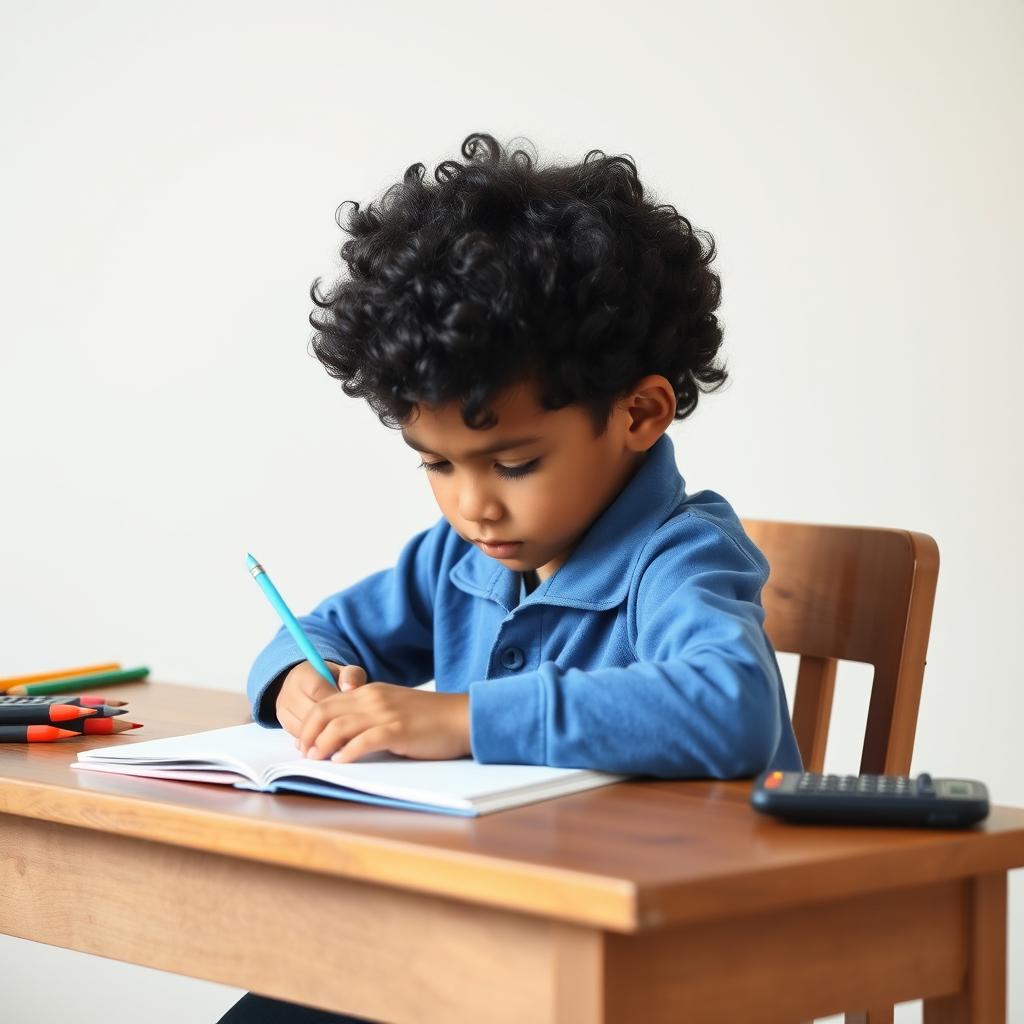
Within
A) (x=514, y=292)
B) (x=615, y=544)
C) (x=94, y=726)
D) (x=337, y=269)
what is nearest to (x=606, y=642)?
(x=615, y=544)

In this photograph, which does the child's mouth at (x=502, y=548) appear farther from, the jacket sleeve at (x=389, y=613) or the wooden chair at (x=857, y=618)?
the wooden chair at (x=857, y=618)

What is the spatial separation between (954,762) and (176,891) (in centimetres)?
141

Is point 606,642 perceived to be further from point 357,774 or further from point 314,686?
point 357,774

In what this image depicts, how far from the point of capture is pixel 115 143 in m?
2.49

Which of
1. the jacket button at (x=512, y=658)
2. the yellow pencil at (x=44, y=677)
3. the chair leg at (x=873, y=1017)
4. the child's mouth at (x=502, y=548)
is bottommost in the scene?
the chair leg at (x=873, y=1017)

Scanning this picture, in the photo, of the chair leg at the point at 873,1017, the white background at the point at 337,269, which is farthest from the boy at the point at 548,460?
the white background at the point at 337,269

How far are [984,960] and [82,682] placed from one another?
0.90m

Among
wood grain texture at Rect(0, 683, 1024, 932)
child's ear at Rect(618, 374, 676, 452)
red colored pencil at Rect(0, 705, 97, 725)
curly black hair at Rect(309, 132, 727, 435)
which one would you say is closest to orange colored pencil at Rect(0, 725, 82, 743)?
red colored pencil at Rect(0, 705, 97, 725)

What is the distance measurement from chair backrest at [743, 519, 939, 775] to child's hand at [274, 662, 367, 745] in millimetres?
420

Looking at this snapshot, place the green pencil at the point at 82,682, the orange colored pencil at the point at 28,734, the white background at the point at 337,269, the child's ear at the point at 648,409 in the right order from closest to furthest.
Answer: the orange colored pencil at the point at 28,734, the child's ear at the point at 648,409, the green pencil at the point at 82,682, the white background at the point at 337,269

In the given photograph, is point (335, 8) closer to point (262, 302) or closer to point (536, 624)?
point (262, 302)

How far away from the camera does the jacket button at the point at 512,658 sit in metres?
1.17

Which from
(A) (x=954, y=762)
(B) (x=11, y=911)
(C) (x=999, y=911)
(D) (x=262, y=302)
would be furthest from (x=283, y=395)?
(C) (x=999, y=911)

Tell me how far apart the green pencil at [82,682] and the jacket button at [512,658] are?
43cm
